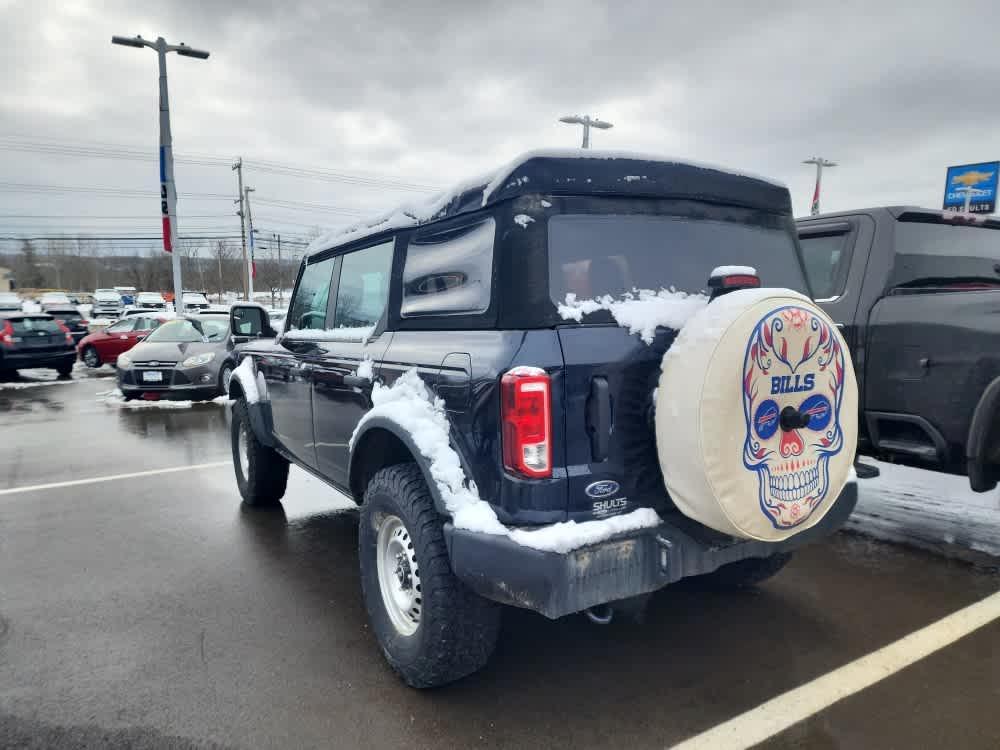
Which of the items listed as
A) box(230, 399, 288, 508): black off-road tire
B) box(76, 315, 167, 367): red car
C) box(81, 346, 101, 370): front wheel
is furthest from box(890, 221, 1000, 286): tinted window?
box(81, 346, 101, 370): front wheel

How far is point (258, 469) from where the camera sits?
511cm

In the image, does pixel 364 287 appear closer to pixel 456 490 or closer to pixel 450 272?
pixel 450 272

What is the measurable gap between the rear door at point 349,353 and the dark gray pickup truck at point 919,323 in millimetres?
2947

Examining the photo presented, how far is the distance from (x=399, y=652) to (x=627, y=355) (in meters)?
1.53

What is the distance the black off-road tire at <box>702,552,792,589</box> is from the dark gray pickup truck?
3.94 feet

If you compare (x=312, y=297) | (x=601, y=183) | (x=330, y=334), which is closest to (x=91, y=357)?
(x=312, y=297)

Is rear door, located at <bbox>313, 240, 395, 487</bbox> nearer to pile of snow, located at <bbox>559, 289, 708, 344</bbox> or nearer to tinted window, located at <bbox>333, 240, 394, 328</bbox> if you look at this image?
tinted window, located at <bbox>333, 240, 394, 328</bbox>

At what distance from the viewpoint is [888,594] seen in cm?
352

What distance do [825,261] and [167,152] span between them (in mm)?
16047

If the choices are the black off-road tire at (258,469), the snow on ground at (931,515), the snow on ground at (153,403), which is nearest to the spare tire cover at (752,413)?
the snow on ground at (931,515)

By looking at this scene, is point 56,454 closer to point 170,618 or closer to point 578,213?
point 170,618

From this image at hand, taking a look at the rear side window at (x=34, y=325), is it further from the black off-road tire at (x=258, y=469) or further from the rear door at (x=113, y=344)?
the black off-road tire at (x=258, y=469)

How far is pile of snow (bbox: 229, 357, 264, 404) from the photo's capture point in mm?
4785

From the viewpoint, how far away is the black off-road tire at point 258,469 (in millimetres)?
5066
